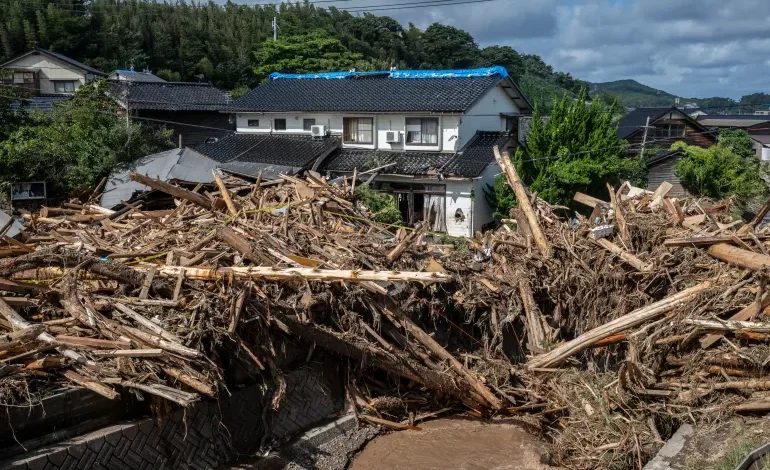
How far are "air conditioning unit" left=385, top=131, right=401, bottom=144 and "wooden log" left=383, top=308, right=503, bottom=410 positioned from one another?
14.6 metres

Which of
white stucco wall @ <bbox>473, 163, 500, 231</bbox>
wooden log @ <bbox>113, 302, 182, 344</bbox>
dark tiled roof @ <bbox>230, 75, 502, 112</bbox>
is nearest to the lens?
wooden log @ <bbox>113, 302, 182, 344</bbox>

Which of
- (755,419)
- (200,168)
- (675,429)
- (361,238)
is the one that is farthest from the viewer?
(200,168)

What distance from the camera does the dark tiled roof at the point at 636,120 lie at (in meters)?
32.7

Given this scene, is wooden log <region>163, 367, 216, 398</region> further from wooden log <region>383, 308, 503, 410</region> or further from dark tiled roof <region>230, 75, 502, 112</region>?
dark tiled roof <region>230, 75, 502, 112</region>

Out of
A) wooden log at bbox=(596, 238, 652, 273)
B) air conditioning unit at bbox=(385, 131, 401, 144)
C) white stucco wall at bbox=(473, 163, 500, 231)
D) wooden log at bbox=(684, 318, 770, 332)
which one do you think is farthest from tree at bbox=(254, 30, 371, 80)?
wooden log at bbox=(684, 318, 770, 332)

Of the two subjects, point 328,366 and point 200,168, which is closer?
point 328,366

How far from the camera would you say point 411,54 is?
5628 cm

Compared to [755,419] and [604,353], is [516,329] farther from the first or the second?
[755,419]

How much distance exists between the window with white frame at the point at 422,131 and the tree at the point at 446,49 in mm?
34198

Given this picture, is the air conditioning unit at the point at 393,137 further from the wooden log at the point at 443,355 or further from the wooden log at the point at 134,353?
the wooden log at the point at 134,353

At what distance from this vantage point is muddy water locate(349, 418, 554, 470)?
8633 millimetres

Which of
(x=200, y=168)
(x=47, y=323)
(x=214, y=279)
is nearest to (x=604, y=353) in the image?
(x=214, y=279)

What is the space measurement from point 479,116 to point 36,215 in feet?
49.9

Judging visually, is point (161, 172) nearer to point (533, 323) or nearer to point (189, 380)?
point (533, 323)
